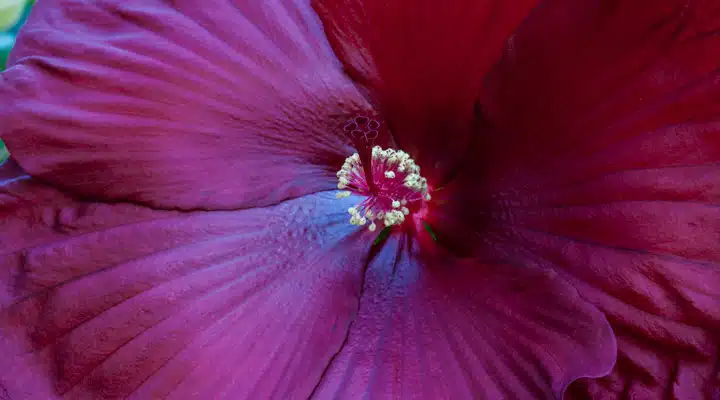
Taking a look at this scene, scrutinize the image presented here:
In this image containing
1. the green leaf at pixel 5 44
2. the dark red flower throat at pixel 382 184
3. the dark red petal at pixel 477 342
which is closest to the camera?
the dark red petal at pixel 477 342

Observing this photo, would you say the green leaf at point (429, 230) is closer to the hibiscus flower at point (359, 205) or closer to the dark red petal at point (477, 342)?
the hibiscus flower at point (359, 205)

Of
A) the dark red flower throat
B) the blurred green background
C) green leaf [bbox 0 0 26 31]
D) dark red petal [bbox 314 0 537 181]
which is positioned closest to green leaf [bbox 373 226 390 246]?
the dark red flower throat

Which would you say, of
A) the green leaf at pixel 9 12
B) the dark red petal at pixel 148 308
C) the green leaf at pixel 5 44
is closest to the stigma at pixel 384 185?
Answer: the dark red petal at pixel 148 308

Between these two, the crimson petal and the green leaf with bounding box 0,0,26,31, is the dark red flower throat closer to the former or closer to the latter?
the crimson petal

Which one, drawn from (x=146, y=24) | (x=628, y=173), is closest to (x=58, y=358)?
(x=146, y=24)

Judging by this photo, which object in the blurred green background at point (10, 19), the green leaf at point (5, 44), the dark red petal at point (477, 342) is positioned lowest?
the dark red petal at point (477, 342)

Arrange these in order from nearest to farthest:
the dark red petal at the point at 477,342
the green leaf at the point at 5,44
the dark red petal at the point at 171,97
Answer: the dark red petal at the point at 477,342 < the dark red petal at the point at 171,97 < the green leaf at the point at 5,44
